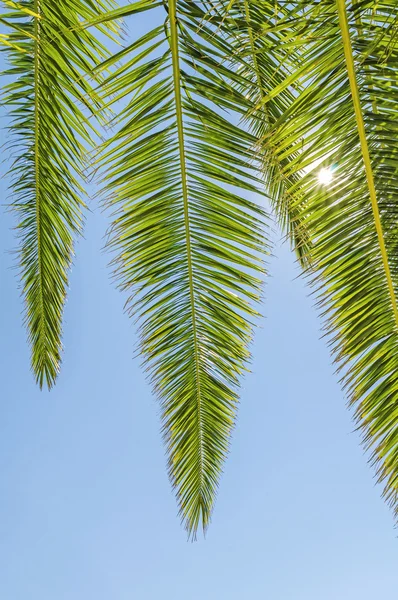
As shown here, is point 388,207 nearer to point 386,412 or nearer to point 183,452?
point 386,412

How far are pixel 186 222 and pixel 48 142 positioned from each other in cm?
94

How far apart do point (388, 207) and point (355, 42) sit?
0.58 meters

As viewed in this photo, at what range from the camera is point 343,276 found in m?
2.21

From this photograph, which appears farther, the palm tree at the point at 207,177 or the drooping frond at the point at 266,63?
the drooping frond at the point at 266,63

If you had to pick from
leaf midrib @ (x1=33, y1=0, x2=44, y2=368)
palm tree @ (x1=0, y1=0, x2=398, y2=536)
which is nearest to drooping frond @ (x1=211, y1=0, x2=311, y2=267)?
palm tree @ (x1=0, y1=0, x2=398, y2=536)

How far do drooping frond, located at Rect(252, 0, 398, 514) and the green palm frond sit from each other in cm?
93

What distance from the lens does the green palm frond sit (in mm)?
2525

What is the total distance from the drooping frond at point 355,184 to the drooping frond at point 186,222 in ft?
1.56

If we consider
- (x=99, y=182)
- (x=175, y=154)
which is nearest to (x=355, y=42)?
(x=175, y=154)

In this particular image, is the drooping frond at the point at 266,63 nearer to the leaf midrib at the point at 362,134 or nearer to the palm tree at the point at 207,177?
the palm tree at the point at 207,177

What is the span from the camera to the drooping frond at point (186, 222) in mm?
2469

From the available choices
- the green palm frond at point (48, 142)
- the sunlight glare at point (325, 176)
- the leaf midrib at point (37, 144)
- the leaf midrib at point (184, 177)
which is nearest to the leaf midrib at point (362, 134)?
the sunlight glare at point (325, 176)

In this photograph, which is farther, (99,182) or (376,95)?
(99,182)

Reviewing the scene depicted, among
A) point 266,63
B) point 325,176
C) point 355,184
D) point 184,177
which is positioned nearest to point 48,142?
point 184,177
